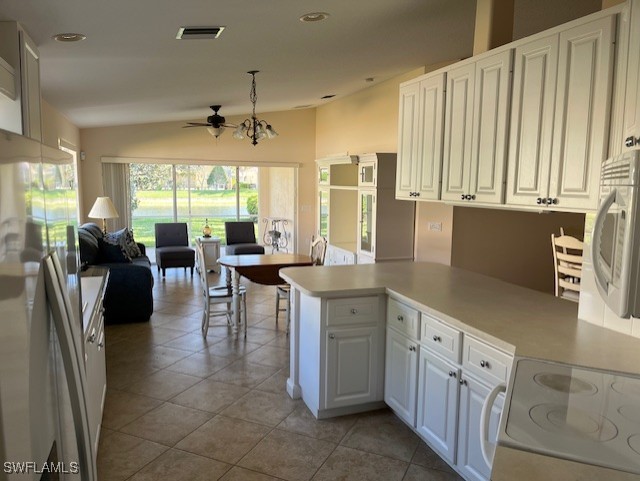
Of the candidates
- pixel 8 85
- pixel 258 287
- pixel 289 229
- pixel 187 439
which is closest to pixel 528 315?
pixel 187 439

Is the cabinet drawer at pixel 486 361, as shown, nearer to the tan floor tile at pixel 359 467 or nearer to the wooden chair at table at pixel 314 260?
the tan floor tile at pixel 359 467

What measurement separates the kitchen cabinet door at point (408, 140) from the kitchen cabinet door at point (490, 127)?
0.74m

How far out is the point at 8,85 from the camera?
2434mm

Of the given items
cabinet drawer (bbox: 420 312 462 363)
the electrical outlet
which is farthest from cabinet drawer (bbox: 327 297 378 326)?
the electrical outlet

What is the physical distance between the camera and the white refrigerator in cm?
73

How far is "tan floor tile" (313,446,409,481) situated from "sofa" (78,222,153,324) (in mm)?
3271

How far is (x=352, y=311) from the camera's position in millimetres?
3084

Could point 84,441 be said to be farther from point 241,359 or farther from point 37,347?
point 241,359

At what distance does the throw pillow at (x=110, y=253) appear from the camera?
17.8 ft

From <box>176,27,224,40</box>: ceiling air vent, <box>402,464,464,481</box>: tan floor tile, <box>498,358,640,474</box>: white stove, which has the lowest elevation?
<box>402,464,464,481</box>: tan floor tile

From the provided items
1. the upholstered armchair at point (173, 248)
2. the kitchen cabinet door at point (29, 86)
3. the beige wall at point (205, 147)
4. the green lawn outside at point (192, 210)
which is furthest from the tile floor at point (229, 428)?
the green lawn outside at point (192, 210)

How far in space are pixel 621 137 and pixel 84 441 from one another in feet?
7.07

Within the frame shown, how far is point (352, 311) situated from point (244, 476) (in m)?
1.14

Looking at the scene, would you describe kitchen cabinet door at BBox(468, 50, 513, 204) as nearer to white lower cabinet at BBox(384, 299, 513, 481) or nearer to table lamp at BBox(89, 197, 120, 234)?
white lower cabinet at BBox(384, 299, 513, 481)
